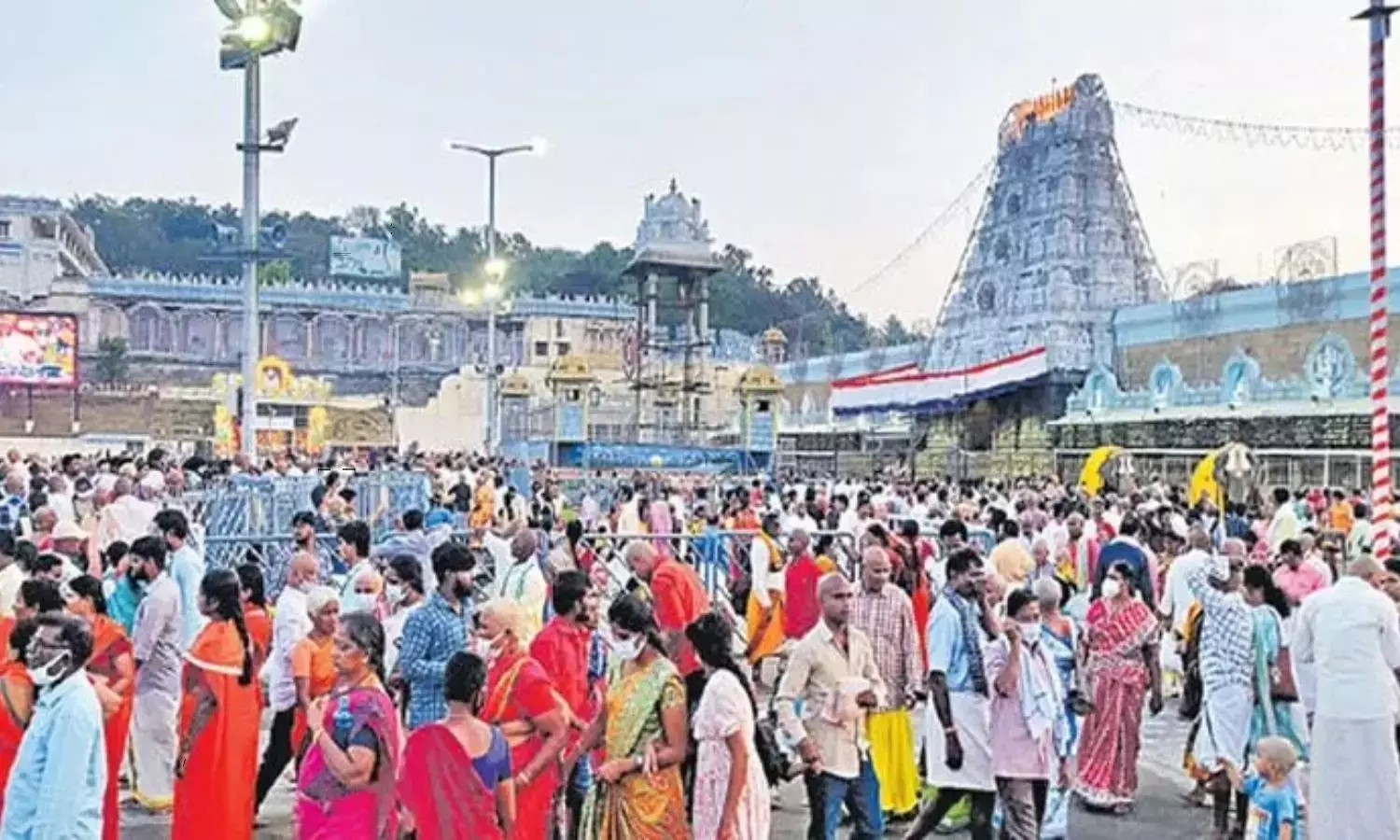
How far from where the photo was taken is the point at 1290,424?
24625 millimetres

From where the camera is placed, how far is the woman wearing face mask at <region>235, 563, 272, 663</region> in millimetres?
7098

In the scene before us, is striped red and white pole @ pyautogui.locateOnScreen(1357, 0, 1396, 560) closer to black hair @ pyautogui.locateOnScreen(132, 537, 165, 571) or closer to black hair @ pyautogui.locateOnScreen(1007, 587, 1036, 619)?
black hair @ pyautogui.locateOnScreen(1007, 587, 1036, 619)

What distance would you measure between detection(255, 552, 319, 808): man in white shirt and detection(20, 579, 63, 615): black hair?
1.15m

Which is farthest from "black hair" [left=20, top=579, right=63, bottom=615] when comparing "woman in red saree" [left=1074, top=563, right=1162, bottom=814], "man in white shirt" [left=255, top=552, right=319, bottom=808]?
"woman in red saree" [left=1074, top=563, right=1162, bottom=814]

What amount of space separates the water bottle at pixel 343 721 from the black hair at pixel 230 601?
1.80 metres

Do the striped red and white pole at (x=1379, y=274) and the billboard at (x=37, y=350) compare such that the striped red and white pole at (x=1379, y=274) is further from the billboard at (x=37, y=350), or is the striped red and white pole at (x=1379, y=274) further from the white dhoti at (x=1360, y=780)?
the billboard at (x=37, y=350)

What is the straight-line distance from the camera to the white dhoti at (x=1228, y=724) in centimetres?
769

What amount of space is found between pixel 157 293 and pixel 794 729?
83449mm

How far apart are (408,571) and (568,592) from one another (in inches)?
66.8

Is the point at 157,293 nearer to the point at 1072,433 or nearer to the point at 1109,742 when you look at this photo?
the point at 1072,433

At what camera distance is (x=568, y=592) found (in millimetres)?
6234

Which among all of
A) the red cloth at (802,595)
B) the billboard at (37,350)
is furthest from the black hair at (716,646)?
the billboard at (37,350)

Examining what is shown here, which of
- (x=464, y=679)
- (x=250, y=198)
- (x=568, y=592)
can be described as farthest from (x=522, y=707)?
(x=250, y=198)

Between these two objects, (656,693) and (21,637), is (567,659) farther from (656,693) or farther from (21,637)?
(21,637)
